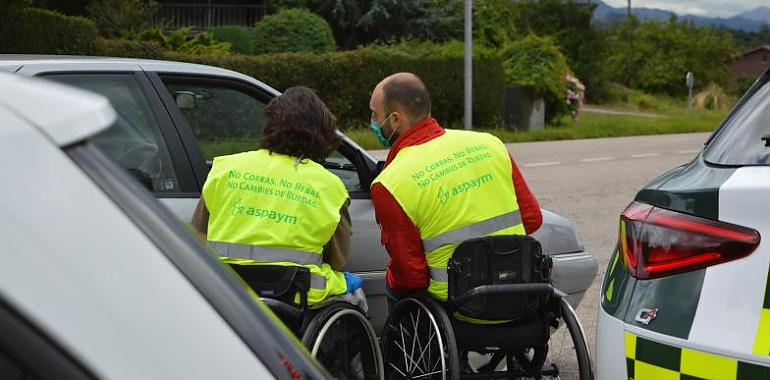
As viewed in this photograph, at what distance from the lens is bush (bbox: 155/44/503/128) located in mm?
22266

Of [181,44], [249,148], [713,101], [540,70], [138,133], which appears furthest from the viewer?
[713,101]

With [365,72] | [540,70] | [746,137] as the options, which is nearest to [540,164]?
[365,72]

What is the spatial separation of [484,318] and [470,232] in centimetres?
31

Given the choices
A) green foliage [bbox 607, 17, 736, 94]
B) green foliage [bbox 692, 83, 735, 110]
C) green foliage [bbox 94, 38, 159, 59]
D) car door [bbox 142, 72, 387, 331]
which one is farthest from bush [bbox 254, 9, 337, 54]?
green foliage [bbox 607, 17, 736, 94]

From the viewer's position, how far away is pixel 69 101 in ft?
4.50

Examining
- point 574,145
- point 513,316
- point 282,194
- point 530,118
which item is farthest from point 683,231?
point 530,118

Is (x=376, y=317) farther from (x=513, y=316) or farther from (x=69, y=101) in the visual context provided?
(x=69, y=101)

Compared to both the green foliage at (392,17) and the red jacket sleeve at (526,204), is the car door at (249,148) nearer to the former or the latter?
the red jacket sleeve at (526,204)

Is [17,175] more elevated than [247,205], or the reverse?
[17,175]

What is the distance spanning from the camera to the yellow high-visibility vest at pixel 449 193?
3.96 meters

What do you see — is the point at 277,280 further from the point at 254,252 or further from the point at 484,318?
the point at 484,318

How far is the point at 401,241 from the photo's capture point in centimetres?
400

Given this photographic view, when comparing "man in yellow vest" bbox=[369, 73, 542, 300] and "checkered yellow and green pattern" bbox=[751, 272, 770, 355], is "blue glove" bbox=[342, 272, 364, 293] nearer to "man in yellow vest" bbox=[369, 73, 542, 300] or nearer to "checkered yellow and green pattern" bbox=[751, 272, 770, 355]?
"man in yellow vest" bbox=[369, 73, 542, 300]

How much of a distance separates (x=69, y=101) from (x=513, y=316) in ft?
9.09
